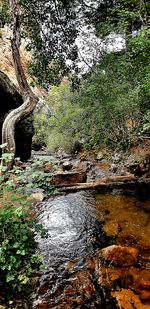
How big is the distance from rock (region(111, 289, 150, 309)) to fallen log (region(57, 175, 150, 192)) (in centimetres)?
500

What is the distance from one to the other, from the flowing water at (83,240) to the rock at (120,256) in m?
0.16

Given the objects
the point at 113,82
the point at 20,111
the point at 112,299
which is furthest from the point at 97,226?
the point at 113,82

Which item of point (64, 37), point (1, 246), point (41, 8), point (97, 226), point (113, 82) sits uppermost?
point (41, 8)

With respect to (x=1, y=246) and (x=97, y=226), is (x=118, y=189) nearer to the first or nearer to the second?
(x=97, y=226)

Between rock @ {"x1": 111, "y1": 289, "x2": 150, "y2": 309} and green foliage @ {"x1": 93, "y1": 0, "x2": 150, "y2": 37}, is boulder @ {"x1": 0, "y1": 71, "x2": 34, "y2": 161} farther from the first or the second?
rock @ {"x1": 111, "y1": 289, "x2": 150, "y2": 309}

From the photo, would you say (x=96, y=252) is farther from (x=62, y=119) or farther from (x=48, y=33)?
(x=62, y=119)

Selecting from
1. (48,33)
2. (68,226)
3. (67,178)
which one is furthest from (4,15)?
(68,226)

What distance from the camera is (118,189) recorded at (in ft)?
27.3

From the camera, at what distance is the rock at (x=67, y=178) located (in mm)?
9000

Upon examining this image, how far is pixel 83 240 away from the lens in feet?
17.2

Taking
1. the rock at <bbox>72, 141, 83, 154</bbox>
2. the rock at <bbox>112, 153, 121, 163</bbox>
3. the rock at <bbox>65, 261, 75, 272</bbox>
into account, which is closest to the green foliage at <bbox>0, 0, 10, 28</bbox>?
the rock at <bbox>112, 153, 121, 163</bbox>

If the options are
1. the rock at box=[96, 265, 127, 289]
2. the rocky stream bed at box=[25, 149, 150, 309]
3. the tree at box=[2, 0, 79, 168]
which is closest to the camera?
the rocky stream bed at box=[25, 149, 150, 309]

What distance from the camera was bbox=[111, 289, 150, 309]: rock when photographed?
3211 millimetres

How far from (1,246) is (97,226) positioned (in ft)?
8.93
